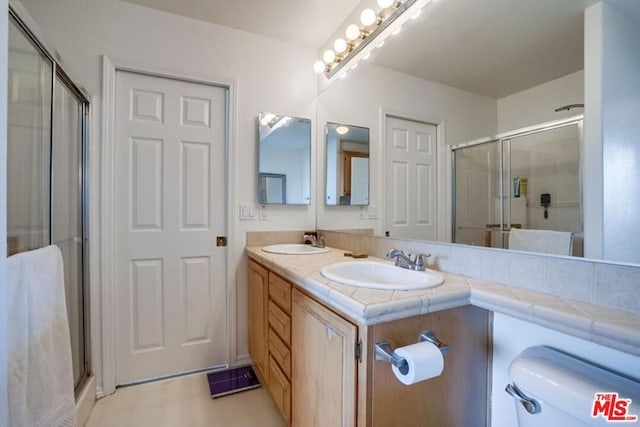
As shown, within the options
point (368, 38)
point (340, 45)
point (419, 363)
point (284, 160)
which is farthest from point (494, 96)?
point (284, 160)

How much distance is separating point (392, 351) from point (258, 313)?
3.61ft

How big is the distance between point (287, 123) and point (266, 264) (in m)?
1.11

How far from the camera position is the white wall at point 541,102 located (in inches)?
34.2

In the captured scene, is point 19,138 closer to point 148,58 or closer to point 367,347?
point 148,58

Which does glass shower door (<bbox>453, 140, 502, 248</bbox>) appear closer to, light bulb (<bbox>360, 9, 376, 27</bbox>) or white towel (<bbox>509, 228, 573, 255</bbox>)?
white towel (<bbox>509, 228, 573, 255</bbox>)

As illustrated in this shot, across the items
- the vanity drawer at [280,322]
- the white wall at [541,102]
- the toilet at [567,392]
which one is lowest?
the vanity drawer at [280,322]

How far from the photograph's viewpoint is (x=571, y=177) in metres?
0.86

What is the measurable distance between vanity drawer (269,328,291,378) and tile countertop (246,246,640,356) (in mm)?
434


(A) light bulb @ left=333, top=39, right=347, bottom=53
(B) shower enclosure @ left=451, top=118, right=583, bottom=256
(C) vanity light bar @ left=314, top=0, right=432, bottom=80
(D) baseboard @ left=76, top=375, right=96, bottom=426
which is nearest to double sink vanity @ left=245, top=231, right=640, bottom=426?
(B) shower enclosure @ left=451, top=118, right=583, bottom=256

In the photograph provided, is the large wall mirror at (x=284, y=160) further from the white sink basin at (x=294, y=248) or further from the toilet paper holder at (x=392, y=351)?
the toilet paper holder at (x=392, y=351)

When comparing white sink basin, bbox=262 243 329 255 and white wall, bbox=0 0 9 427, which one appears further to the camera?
white sink basin, bbox=262 243 329 255

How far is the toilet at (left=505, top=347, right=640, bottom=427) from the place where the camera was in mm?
594

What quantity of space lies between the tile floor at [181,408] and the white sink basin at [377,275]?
0.91 meters

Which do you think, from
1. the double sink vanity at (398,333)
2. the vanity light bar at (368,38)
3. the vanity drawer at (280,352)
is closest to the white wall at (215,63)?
the vanity light bar at (368,38)
